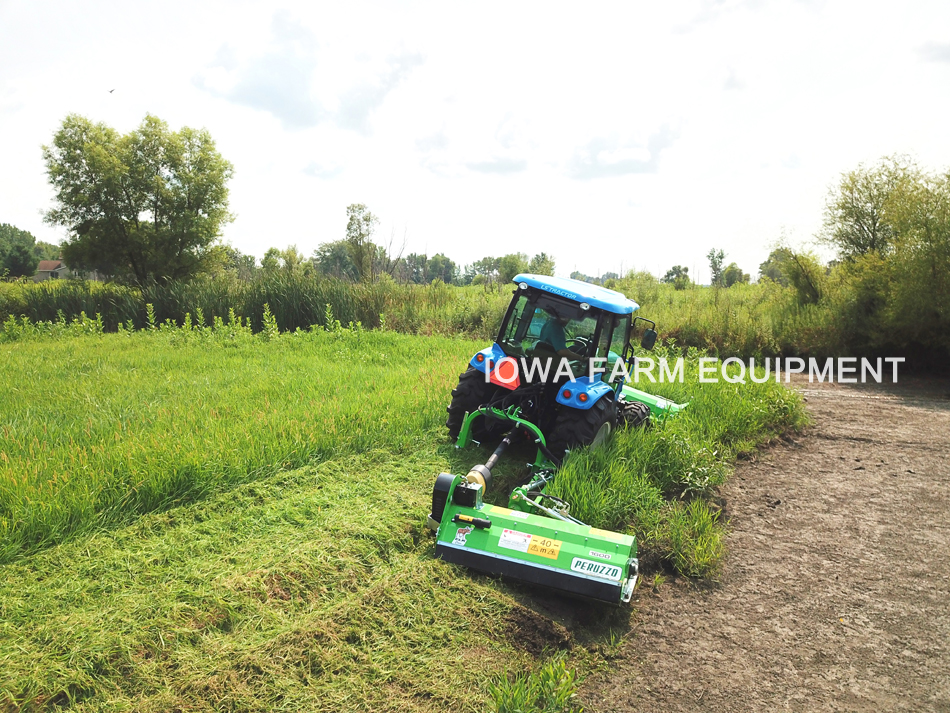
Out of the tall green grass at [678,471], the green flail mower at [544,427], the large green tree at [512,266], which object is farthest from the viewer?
the large green tree at [512,266]

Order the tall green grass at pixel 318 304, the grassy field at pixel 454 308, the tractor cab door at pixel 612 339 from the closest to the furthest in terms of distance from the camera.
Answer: the tractor cab door at pixel 612 339, the grassy field at pixel 454 308, the tall green grass at pixel 318 304

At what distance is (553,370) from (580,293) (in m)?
0.68

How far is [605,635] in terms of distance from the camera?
3.16 metres

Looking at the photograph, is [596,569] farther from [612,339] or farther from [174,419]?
[174,419]

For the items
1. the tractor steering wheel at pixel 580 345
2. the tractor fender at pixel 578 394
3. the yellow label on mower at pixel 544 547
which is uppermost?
the tractor steering wheel at pixel 580 345

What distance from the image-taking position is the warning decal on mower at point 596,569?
3.17 metres

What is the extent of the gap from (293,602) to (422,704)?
3.02 ft

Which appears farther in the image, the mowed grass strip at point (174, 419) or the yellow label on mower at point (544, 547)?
the mowed grass strip at point (174, 419)

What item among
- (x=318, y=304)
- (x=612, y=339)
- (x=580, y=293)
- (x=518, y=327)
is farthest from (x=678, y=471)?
(x=318, y=304)

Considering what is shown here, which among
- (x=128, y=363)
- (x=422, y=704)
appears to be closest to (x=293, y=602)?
(x=422, y=704)

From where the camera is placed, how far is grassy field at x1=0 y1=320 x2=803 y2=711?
8.43 ft

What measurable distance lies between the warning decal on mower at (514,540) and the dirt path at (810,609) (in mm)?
745

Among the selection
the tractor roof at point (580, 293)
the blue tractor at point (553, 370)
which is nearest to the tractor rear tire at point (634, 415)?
the blue tractor at point (553, 370)

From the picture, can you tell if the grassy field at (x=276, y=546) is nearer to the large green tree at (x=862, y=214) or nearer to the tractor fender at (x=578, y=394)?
the tractor fender at (x=578, y=394)
